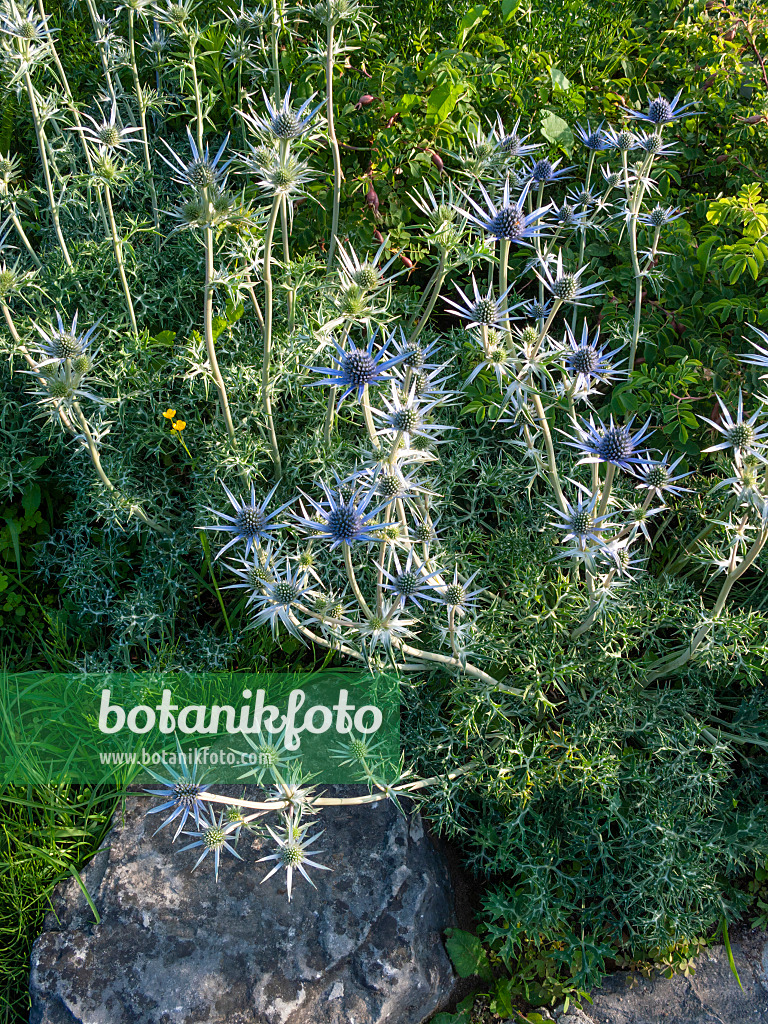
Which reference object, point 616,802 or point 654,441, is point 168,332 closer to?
point 654,441

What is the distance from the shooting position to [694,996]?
2613 millimetres

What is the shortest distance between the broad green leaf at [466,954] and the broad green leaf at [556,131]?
127 inches

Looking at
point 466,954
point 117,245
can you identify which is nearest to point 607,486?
point 466,954

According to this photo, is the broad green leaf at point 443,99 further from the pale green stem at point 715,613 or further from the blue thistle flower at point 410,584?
the pale green stem at point 715,613

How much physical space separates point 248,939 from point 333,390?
1890mm

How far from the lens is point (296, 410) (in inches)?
128

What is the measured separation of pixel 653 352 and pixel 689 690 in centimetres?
136

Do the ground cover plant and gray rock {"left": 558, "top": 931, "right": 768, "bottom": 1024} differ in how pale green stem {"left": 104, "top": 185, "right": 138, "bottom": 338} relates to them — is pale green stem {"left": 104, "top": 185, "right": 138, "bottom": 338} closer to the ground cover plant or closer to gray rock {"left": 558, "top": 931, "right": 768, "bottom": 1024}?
the ground cover plant

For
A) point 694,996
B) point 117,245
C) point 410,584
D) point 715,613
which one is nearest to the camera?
point 410,584

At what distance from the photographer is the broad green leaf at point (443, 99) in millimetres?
3054

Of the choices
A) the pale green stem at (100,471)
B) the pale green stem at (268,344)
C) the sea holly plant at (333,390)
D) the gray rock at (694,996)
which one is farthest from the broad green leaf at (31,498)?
the gray rock at (694,996)

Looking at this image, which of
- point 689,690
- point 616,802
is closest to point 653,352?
point 689,690

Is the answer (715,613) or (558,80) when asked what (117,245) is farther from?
(715,613)

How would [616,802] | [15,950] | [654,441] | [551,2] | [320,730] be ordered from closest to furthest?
[616,802] → [15,950] → [320,730] → [654,441] → [551,2]
